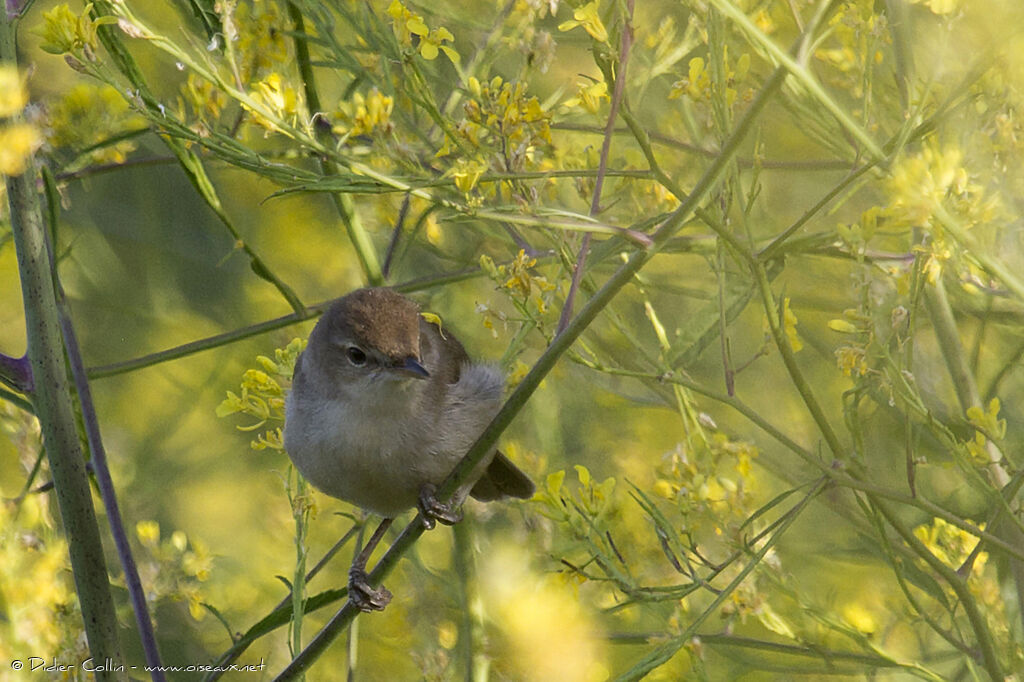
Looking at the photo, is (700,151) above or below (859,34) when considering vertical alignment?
below

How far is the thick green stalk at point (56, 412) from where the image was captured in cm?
220

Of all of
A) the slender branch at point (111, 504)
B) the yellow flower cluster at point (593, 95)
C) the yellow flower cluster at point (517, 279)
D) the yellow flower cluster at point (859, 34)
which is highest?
the yellow flower cluster at point (859, 34)

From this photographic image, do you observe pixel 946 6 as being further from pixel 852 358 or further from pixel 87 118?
pixel 87 118

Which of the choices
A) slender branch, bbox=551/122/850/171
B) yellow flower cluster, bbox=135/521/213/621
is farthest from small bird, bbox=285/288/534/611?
slender branch, bbox=551/122/850/171

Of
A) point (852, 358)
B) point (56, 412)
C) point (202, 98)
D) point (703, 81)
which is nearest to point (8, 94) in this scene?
point (56, 412)

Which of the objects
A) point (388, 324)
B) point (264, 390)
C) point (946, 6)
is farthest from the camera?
point (388, 324)

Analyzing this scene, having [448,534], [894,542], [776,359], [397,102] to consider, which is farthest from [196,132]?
[776,359]

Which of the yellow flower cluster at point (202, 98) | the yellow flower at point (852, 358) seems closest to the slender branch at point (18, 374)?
the yellow flower cluster at point (202, 98)

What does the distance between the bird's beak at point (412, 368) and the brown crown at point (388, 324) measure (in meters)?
0.02

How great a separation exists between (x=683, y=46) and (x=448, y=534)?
6.65 ft

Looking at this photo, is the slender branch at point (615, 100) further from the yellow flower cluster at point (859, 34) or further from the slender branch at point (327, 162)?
the slender branch at point (327, 162)

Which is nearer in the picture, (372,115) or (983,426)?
(983,426)

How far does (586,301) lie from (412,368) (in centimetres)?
50

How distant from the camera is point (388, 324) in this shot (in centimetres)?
308
